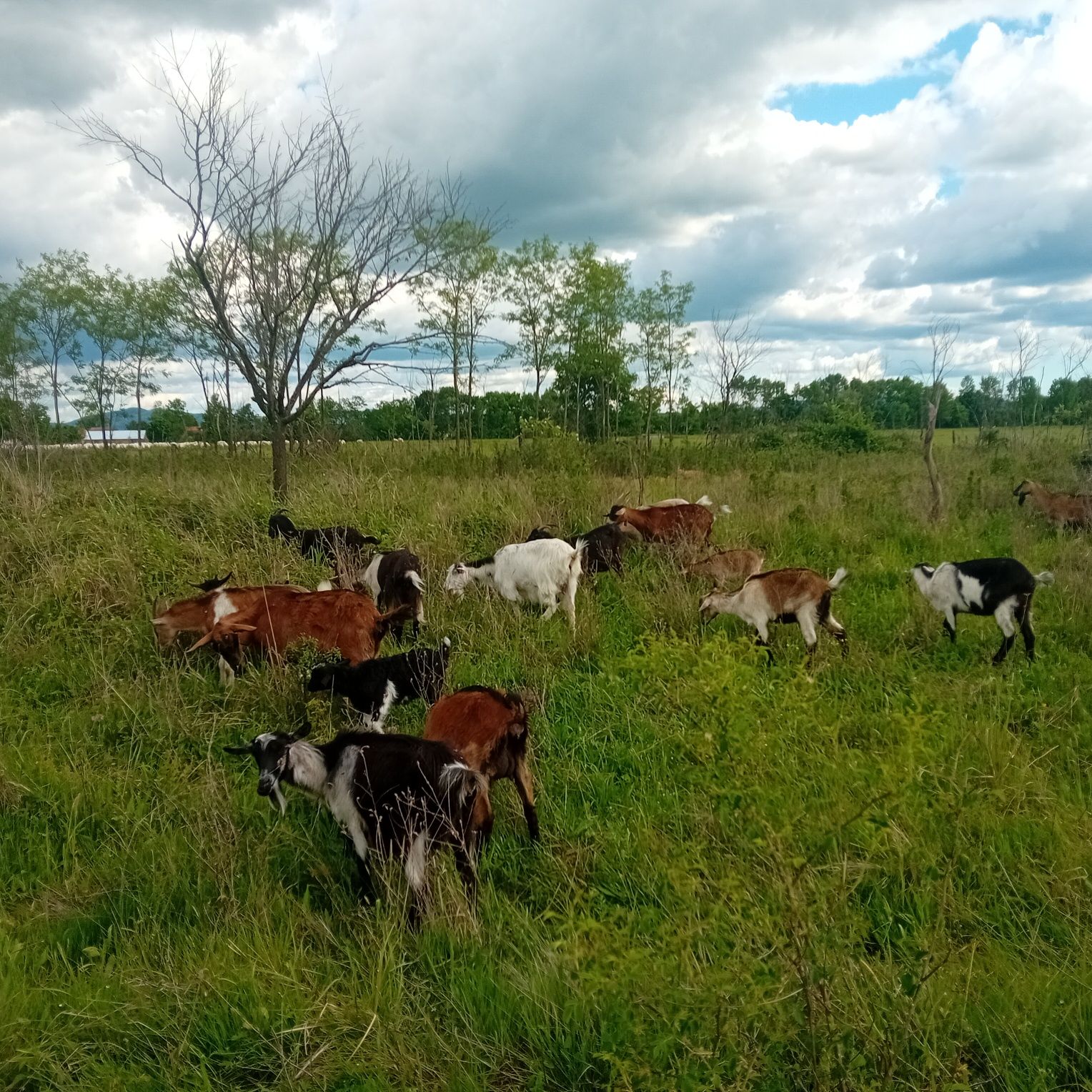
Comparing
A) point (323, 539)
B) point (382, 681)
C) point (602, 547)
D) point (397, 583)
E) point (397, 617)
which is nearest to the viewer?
point (382, 681)

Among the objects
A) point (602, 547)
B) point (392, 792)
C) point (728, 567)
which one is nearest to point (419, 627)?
point (602, 547)

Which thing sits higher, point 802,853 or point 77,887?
point 802,853

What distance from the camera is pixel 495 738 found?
396 cm

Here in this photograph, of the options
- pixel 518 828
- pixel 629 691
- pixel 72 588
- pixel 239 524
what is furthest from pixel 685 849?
pixel 239 524

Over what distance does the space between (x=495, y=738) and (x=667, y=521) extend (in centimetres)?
585

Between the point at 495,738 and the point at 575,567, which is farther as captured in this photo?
the point at 575,567

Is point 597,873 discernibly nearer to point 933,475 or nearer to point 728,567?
point 728,567

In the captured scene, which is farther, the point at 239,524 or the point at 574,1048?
the point at 239,524

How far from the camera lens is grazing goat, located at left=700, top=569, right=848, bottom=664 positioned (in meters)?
6.23

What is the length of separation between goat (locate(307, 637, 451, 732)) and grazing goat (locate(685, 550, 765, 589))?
3624mm

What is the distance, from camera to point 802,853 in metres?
3.39

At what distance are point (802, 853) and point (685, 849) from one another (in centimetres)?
57

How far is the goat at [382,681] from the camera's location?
16.5 ft

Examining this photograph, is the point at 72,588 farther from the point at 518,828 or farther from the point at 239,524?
the point at 518,828
